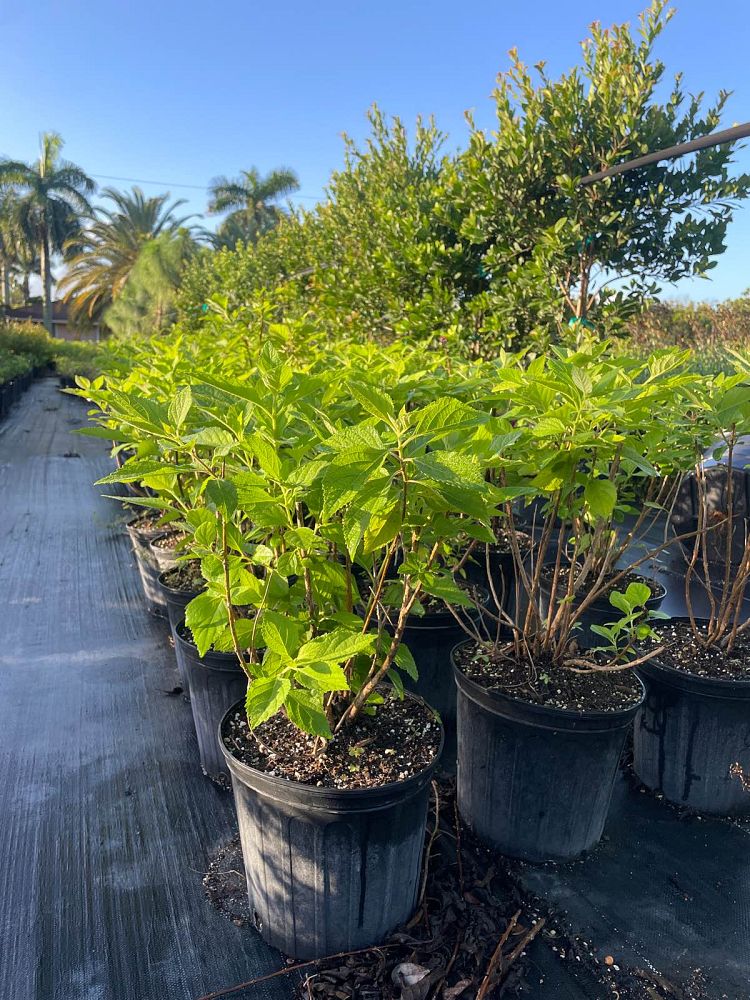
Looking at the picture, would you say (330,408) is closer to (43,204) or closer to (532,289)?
(532,289)

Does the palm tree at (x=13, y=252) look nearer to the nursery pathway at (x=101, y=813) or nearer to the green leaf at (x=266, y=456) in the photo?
the nursery pathway at (x=101, y=813)

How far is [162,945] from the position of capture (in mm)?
1645

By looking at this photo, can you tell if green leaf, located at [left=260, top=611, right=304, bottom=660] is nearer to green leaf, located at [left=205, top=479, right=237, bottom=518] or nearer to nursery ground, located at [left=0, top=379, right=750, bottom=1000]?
green leaf, located at [left=205, top=479, right=237, bottom=518]

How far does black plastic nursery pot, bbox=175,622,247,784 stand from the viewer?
2191 millimetres

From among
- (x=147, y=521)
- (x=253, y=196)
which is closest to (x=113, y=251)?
(x=253, y=196)

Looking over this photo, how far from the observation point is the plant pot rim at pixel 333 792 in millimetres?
1437

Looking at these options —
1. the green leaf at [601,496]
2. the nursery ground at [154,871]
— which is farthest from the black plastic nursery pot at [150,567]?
the green leaf at [601,496]

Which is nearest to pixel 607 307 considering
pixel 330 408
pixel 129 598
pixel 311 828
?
pixel 330 408

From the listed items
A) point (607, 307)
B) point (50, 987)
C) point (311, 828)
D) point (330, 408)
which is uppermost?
point (607, 307)

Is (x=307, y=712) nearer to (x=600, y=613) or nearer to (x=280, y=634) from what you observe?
(x=280, y=634)

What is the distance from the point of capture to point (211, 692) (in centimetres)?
225

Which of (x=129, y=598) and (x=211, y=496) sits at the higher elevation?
(x=211, y=496)

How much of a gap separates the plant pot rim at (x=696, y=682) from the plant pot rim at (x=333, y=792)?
3.31ft

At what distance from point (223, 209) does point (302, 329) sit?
31013 mm
